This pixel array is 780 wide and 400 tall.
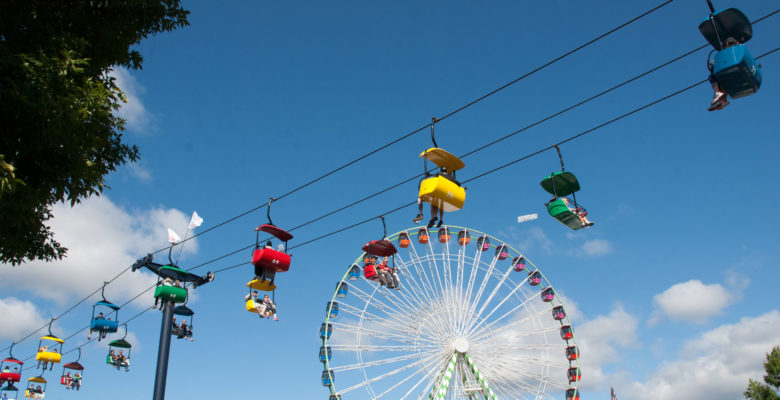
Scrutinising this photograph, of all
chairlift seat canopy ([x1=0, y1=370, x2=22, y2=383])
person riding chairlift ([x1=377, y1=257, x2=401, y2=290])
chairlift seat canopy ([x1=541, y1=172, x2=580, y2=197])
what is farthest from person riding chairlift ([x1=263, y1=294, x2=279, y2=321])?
chairlift seat canopy ([x1=0, y1=370, x2=22, y2=383])

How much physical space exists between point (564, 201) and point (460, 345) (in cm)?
1550

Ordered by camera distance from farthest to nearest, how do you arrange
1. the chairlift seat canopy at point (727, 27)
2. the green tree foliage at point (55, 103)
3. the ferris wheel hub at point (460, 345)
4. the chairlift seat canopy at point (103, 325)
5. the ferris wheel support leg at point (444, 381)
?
the ferris wheel hub at point (460, 345), the ferris wheel support leg at point (444, 381), the chairlift seat canopy at point (103, 325), the chairlift seat canopy at point (727, 27), the green tree foliage at point (55, 103)

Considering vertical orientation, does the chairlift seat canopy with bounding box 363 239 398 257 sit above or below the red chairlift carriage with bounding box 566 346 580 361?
above

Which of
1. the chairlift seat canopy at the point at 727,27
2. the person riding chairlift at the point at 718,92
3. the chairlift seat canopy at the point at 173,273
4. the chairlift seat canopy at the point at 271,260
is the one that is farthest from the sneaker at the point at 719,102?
the chairlift seat canopy at the point at 173,273

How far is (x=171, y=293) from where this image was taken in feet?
54.6

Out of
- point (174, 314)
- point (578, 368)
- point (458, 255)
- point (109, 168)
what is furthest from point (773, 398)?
point (109, 168)

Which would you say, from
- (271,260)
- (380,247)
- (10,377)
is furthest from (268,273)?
(10,377)

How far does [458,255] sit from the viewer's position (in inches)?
1103

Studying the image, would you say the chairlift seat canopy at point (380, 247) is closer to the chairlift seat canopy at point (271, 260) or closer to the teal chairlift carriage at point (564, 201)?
the chairlift seat canopy at point (271, 260)

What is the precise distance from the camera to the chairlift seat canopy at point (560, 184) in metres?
11.6

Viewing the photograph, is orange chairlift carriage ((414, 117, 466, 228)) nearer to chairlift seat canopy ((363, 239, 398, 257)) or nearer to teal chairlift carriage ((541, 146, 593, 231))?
teal chairlift carriage ((541, 146, 593, 231))

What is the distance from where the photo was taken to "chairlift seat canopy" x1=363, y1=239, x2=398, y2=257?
53.9 feet

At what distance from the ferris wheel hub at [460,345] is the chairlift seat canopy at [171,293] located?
13.1m

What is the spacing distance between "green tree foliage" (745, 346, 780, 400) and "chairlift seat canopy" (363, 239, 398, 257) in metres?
32.7
